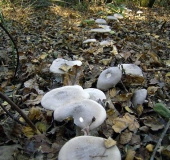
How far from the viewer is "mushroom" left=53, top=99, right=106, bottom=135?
1.77 metres

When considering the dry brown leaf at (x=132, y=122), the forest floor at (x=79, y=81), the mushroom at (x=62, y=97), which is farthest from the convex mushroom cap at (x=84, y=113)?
the dry brown leaf at (x=132, y=122)

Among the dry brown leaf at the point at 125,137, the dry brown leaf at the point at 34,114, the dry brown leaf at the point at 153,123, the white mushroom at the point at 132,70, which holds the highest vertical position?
the white mushroom at the point at 132,70

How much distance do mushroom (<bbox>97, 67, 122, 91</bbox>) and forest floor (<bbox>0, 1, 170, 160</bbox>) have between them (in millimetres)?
86

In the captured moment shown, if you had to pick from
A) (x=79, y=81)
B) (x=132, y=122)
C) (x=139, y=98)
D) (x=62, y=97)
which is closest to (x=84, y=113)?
(x=62, y=97)

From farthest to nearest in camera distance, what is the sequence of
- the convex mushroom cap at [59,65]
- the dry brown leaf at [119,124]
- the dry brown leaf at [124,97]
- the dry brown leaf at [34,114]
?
1. the convex mushroom cap at [59,65]
2. the dry brown leaf at [124,97]
3. the dry brown leaf at [34,114]
4. the dry brown leaf at [119,124]

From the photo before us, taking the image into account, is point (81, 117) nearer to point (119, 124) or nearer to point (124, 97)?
point (119, 124)

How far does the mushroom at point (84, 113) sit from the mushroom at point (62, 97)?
0.11 m

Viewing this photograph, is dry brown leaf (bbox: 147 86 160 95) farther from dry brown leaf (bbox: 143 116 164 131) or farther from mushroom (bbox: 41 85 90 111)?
mushroom (bbox: 41 85 90 111)

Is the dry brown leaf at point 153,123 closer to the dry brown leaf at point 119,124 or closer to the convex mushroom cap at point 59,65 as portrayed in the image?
the dry brown leaf at point 119,124

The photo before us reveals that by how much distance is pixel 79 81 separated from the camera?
294 cm

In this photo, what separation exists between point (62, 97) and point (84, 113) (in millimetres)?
361

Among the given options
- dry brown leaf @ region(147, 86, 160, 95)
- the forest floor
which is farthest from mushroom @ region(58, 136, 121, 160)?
dry brown leaf @ region(147, 86, 160, 95)

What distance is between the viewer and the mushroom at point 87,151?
1504 millimetres

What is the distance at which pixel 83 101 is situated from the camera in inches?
75.7
